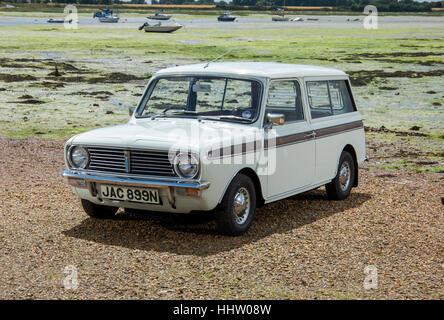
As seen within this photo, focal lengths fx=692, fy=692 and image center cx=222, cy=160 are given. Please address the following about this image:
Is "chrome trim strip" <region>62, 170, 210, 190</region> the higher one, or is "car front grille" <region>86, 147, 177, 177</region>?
"car front grille" <region>86, 147, 177, 177</region>

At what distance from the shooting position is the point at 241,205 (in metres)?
7.30

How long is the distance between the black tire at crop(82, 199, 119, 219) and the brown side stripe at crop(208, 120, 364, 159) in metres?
1.78

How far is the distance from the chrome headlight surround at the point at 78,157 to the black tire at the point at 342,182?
357cm

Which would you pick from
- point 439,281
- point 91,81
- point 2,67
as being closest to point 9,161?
point 439,281

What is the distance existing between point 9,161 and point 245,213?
21.4 feet

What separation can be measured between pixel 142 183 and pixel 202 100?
4.35 ft

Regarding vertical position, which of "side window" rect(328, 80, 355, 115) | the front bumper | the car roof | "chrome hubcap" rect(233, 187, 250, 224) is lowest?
"chrome hubcap" rect(233, 187, 250, 224)

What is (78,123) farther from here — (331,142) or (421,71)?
(421,71)

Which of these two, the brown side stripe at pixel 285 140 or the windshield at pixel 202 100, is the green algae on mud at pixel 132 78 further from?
the brown side stripe at pixel 285 140

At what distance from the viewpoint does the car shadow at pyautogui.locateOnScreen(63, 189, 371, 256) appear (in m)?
6.96

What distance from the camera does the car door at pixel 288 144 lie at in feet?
25.3

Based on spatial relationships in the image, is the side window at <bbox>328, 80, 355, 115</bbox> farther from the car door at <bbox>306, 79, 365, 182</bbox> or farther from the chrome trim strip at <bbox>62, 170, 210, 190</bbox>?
the chrome trim strip at <bbox>62, 170, 210, 190</bbox>

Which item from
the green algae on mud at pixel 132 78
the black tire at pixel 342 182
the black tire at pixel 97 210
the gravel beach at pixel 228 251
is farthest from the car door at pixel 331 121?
the green algae on mud at pixel 132 78

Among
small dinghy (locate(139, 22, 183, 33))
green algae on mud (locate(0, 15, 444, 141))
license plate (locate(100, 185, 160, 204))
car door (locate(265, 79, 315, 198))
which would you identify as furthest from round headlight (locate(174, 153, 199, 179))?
small dinghy (locate(139, 22, 183, 33))
